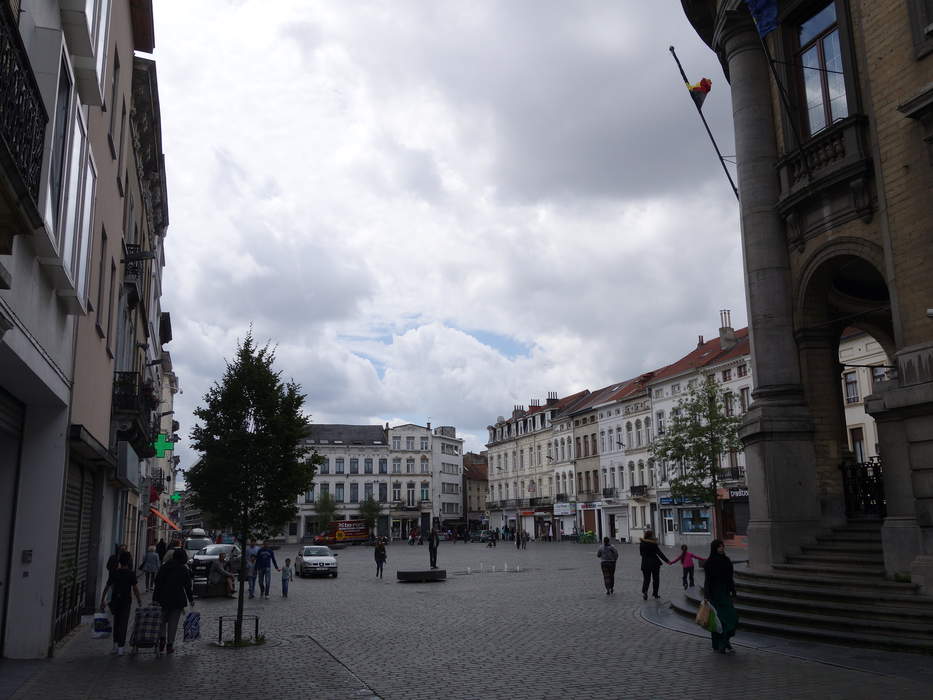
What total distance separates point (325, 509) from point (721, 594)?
8908cm

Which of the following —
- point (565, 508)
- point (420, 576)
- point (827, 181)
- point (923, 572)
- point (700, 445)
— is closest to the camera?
point (923, 572)

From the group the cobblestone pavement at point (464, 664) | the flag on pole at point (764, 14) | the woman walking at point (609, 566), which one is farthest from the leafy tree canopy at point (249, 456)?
the flag on pole at point (764, 14)

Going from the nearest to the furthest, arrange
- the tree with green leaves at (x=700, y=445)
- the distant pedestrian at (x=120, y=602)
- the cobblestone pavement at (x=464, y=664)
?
the cobblestone pavement at (x=464, y=664)
the distant pedestrian at (x=120, y=602)
the tree with green leaves at (x=700, y=445)

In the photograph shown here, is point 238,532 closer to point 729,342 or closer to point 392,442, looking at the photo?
point 729,342

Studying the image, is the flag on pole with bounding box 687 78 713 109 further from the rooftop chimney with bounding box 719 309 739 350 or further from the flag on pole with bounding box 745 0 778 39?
the rooftop chimney with bounding box 719 309 739 350

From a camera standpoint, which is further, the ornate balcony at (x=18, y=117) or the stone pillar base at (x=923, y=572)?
the stone pillar base at (x=923, y=572)

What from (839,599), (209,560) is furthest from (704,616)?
(209,560)

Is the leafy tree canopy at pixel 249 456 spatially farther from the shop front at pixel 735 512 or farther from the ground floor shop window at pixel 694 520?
the ground floor shop window at pixel 694 520

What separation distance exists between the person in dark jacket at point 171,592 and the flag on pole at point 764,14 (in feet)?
48.9

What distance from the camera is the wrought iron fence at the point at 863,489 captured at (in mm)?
15766

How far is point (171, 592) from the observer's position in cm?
1336

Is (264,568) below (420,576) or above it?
above

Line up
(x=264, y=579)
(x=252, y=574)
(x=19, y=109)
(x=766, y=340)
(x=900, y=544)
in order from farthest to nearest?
(x=252, y=574) < (x=264, y=579) < (x=766, y=340) < (x=900, y=544) < (x=19, y=109)

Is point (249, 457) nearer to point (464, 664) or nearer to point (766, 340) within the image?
point (464, 664)
